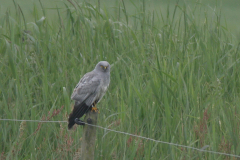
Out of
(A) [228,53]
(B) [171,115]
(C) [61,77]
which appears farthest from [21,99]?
(A) [228,53]

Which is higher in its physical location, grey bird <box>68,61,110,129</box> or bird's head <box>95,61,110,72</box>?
bird's head <box>95,61,110,72</box>

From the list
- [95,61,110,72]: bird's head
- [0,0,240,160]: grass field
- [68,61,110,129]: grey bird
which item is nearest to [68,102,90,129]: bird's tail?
[68,61,110,129]: grey bird

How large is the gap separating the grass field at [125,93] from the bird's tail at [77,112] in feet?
0.46

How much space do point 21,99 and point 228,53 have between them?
101 inches

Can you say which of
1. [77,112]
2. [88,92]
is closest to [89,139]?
[77,112]

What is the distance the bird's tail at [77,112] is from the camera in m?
3.07

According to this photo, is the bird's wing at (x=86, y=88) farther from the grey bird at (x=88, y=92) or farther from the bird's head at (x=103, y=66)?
the bird's head at (x=103, y=66)

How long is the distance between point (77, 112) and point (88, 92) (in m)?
0.25

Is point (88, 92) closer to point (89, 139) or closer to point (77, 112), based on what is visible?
point (77, 112)

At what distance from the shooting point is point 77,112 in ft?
10.3

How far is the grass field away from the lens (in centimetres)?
326

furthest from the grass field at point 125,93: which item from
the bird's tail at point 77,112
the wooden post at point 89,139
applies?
the wooden post at point 89,139

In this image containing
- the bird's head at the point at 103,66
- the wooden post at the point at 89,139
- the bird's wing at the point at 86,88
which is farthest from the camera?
the bird's head at the point at 103,66

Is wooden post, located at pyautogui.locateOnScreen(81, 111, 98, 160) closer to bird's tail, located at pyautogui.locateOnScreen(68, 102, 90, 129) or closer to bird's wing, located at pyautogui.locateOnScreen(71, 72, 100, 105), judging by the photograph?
bird's tail, located at pyautogui.locateOnScreen(68, 102, 90, 129)
